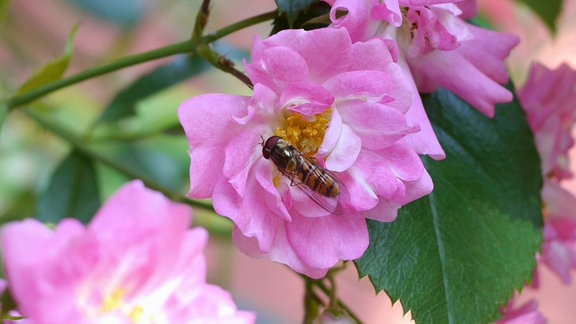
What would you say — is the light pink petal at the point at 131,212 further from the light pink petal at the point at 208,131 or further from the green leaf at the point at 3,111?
the green leaf at the point at 3,111

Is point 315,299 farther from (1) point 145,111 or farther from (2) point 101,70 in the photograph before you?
(1) point 145,111

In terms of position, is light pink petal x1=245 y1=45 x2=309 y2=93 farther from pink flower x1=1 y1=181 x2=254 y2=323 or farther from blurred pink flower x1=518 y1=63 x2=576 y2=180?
blurred pink flower x1=518 y1=63 x2=576 y2=180

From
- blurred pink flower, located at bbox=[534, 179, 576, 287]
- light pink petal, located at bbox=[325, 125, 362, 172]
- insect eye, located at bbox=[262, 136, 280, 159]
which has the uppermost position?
insect eye, located at bbox=[262, 136, 280, 159]

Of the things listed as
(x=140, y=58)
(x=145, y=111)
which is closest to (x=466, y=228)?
(x=140, y=58)

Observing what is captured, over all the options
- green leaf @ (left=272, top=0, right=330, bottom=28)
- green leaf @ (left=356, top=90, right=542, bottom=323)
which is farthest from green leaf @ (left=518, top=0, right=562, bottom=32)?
green leaf @ (left=272, top=0, right=330, bottom=28)

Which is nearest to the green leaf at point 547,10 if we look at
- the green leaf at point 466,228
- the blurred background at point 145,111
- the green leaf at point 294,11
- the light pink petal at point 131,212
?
the blurred background at point 145,111
